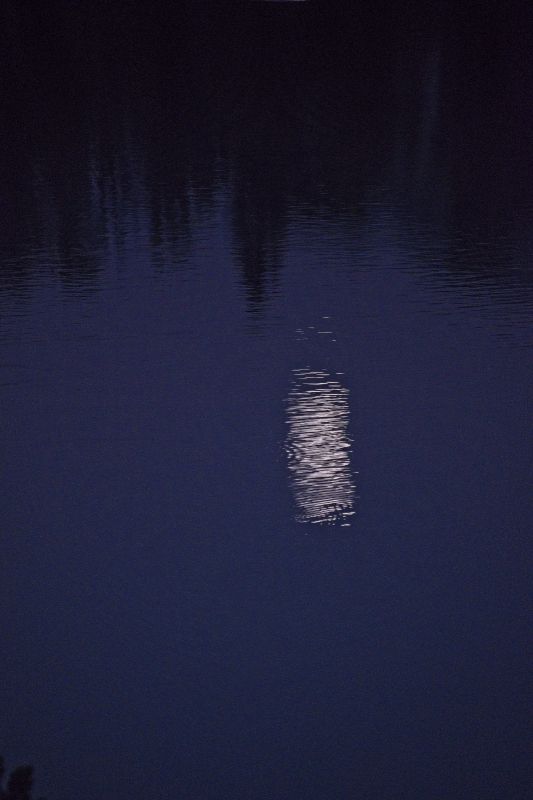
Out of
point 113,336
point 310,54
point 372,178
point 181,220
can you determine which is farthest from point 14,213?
point 310,54

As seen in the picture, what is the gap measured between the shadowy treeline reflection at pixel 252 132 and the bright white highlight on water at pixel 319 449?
1002mm

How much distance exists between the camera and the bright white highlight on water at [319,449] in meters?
3.84

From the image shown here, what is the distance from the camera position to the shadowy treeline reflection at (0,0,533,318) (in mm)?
6488

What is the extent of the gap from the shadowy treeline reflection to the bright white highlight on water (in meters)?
1.00

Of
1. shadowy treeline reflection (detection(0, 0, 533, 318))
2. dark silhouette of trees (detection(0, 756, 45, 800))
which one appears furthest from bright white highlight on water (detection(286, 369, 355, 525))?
dark silhouette of trees (detection(0, 756, 45, 800))

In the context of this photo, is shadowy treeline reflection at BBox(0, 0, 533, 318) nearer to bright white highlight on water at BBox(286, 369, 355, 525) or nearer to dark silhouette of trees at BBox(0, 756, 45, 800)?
bright white highlight on water at BBox(286, 369, 355, 525)

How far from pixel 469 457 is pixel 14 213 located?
159 inches

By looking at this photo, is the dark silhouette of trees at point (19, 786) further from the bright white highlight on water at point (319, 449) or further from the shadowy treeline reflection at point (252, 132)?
the shadowy treeline reflection at point (252, 132)

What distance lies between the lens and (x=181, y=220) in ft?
22.5

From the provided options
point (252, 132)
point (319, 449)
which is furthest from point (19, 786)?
point (252, 132)

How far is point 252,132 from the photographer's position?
9.86 metres

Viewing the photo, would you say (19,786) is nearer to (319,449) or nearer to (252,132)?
(319,449)

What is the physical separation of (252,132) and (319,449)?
6350 mm


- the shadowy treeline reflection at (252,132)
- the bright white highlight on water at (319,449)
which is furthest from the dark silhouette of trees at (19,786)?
the shadowy treeline reflection at (252,132)
